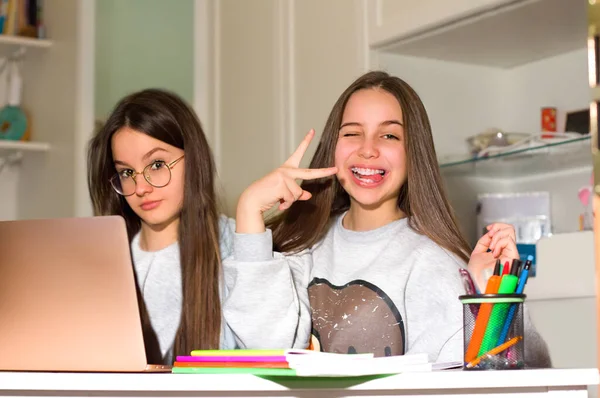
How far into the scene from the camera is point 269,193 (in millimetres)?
1333

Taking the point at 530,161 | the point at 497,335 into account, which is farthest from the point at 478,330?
the point at 530,161

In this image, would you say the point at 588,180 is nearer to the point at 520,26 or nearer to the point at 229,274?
the point at 520,26

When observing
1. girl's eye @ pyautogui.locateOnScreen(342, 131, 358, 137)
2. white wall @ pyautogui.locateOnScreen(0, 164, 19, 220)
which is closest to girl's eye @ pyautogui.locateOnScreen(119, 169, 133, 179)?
girl's eye @ pyautogui.locateOnScreen(342, 131, 358, 137)

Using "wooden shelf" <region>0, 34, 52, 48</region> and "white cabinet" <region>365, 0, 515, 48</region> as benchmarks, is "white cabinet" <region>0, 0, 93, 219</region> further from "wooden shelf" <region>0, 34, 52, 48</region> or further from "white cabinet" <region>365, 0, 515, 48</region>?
"white cabinet" <region>365, 0, 515, 48</region>

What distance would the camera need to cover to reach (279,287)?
4.40 ft

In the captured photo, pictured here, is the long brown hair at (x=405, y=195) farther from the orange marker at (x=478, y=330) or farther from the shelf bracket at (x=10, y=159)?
the shelf bracket at (x=10, y=159)

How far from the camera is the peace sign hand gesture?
1.32m

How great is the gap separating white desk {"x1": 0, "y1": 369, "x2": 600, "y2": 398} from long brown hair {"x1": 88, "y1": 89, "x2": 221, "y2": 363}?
0.57m

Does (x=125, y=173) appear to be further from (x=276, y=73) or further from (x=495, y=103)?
(x=495, y=103)

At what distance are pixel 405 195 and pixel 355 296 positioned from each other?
0.22 m

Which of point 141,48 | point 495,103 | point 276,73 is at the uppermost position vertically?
point 141,48

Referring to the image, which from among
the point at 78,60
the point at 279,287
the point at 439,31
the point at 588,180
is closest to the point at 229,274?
the point at 279,287

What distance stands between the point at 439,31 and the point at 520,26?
19 cm

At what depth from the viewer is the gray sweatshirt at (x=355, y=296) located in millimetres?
1327
